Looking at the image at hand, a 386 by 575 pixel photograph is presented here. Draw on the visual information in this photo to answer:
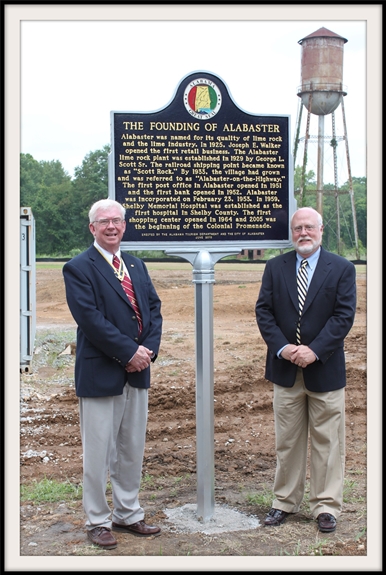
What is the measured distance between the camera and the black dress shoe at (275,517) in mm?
5180

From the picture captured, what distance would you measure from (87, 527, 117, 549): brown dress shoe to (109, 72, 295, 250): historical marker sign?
212cm

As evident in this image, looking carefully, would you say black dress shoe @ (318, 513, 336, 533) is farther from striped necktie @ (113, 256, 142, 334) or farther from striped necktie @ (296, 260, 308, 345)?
striped necktie @ (113, 256, 142, 334)

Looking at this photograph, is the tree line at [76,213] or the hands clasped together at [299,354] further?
the tree line at [76,213]

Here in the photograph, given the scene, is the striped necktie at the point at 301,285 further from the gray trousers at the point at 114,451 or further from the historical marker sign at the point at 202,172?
the gray trousers at the point at 114,451

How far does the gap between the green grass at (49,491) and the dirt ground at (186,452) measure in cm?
10

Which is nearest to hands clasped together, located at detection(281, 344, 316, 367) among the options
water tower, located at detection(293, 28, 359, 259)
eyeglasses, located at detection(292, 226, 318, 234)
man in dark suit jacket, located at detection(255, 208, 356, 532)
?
man in dark suit jacket, located at detection(255, 208, 356, 532)

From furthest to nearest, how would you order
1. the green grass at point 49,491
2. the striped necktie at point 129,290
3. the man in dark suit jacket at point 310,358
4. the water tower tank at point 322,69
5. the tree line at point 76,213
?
the tree line at point 76,213 < the water tower tank at point 322,69 < the green grass at point 49,491 < the man in dark suit jacket at point 310,358 < the striped necktie at point 129,290

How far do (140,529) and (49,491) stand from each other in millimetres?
1350

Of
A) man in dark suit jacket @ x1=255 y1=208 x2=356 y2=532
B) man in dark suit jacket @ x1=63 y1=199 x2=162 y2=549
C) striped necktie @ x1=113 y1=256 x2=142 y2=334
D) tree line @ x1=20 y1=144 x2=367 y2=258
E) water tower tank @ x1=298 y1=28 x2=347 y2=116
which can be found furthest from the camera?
tree line @ x1=20 y1=144 x2=367 y2=258

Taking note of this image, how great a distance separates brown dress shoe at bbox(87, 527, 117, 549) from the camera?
4.73 meters

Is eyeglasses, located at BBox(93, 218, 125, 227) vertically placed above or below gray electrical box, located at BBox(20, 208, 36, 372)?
above

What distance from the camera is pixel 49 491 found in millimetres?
6031

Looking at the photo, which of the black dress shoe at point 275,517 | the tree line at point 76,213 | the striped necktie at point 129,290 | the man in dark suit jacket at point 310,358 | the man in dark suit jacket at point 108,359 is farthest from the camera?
the tree line at point 76,213

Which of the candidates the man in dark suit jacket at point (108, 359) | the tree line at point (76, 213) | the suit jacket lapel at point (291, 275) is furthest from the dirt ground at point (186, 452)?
the tree line at point (76, 213)
